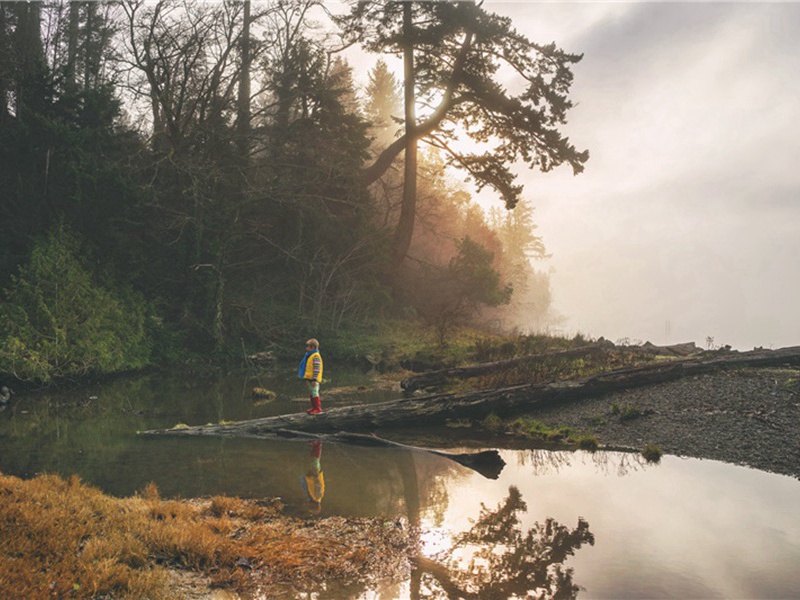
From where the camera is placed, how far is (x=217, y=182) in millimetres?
22953

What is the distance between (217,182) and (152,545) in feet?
64.2

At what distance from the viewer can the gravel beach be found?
9531mm

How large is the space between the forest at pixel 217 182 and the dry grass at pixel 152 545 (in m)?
11.4

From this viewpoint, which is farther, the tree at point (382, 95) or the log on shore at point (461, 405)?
the tree at point (382, 95)

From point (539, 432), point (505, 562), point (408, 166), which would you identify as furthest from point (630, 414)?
point (408, 166)

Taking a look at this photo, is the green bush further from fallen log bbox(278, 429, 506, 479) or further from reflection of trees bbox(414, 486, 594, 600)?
reflection of trees bbox(414, 486, 594, 600)

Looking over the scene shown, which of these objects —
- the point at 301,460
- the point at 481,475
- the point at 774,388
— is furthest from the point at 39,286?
the point at 774,388

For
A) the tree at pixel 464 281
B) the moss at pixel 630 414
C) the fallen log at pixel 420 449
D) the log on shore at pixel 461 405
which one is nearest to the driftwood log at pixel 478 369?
the log on shore at pixel 461 405

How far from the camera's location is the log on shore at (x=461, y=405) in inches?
432

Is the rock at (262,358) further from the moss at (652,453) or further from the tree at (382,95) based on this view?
the tree at (382,95)

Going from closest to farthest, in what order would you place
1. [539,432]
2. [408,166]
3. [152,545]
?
[152,545] < [539,432] < [408,166]

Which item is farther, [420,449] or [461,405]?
[461,405]

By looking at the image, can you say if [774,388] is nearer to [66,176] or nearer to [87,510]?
[87,510]

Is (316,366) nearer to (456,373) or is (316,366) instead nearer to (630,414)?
(456,373)
